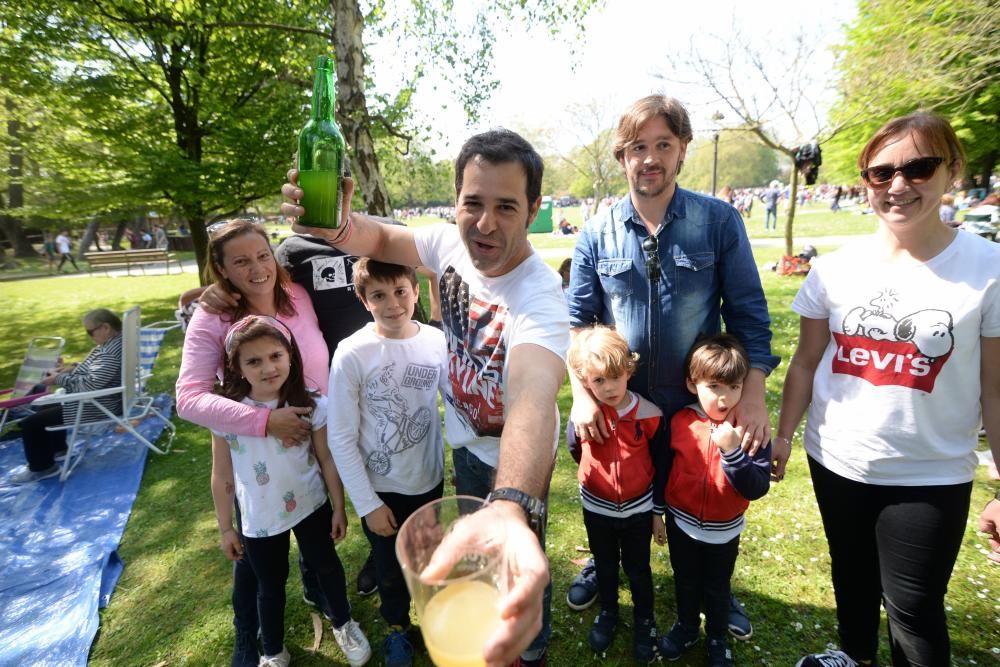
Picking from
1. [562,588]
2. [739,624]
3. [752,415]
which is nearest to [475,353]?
[752,415]

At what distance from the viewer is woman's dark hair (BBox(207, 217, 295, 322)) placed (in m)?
2.48

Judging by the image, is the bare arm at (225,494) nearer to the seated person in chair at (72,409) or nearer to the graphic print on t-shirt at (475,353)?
the graphic print on t-shirt at (475,353)

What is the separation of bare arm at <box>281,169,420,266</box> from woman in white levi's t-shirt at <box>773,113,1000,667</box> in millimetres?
1851

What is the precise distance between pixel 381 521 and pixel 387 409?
526 millimetres

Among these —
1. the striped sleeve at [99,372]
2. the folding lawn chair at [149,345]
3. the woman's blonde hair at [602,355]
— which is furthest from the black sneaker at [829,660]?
the folding lawn chair at [149,345]

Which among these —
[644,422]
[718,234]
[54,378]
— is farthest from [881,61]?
[54,378]

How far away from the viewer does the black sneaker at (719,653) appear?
2.38m

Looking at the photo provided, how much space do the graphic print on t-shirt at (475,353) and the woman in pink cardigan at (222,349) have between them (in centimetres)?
88

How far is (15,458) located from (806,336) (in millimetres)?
7385

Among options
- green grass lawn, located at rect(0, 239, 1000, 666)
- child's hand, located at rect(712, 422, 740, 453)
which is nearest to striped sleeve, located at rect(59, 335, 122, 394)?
green grass lawn, located at rect(0, 239, 1000, 666)

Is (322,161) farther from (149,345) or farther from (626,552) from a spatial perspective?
(149,345)

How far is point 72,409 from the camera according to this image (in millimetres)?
4859

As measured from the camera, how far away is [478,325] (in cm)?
188

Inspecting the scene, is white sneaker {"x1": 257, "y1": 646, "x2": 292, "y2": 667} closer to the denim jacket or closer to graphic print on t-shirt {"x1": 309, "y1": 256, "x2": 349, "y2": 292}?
graphic print on t-shirt {"x1": 309, "y1": 256, "x2": 349, "y2": 292}
